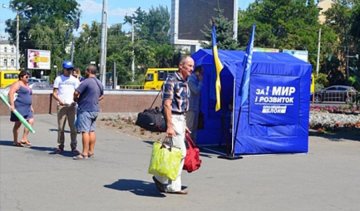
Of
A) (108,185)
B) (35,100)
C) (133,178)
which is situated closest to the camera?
(108,185)

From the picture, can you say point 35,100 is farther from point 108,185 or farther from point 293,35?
point 293,35

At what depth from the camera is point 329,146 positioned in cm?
1509

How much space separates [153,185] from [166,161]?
1260 mm

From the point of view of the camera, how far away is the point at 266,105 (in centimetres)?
1277

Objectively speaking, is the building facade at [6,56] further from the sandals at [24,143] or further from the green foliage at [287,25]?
the sandals at [24,143]

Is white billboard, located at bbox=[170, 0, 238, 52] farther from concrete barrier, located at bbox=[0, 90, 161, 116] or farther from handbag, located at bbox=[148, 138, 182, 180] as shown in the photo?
handbag, located at bbox=[148, 138, 182, 180]

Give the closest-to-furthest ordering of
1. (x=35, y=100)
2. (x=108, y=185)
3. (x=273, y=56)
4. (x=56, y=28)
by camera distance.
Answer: (x=108, y=185)
(x=273, y=56)
(x=35, y=100)
(x=56, y=28)

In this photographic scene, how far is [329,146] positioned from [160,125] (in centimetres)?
483

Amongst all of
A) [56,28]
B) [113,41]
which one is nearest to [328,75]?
[113,41]

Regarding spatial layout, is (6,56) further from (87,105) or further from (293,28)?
(87,105)

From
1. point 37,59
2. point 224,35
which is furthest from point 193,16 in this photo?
point 37,59

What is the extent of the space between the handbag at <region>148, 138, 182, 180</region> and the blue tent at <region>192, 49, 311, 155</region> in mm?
4560

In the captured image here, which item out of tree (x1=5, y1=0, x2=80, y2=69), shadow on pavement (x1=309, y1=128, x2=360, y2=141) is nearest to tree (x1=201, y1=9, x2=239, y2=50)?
shadow on pavement (x1=309, y1=128, x2=360, y2=141)

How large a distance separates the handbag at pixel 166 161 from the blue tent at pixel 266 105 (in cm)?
456
